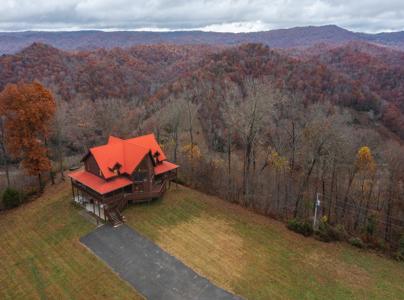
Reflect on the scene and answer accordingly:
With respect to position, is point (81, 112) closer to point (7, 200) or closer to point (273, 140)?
point (7, 200)

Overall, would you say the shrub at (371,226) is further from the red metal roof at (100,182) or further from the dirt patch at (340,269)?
the red metal roof at (100,182)

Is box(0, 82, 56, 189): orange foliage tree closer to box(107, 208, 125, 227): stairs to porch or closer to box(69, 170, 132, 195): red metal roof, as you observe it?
box(69, 170, 132, 195): red metal roof

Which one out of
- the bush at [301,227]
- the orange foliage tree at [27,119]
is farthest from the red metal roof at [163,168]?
the bush at [301,227]

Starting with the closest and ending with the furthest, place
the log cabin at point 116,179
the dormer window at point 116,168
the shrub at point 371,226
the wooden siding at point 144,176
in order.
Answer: the shrub at point 371,226, the log cabin at point 116,179, the dormer window at point 116,168, the wooden siding at point 144,176

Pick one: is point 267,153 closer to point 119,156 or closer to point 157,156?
point 157,156

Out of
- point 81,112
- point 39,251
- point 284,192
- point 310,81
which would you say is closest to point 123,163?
point 39,251

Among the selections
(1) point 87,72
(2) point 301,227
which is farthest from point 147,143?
(1) point 87,72

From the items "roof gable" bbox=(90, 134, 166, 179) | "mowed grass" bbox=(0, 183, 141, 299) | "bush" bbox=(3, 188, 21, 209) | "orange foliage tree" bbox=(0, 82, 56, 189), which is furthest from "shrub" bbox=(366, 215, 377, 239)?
"bush" bbox=(3, 188, 21, 209)
